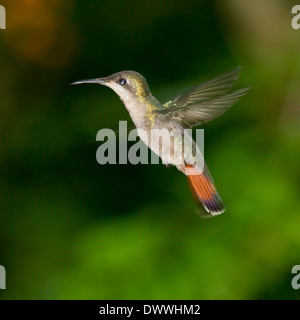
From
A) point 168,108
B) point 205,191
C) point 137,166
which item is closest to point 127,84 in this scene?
point 168,108

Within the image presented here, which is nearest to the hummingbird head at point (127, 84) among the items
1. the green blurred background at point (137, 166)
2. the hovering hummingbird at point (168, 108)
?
the hovering hummingbird at point (168, 108)

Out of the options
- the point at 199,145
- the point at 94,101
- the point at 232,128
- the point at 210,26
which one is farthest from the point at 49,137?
the point at 199,145

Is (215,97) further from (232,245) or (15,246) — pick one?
(15,246)

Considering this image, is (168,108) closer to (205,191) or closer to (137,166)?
(205,191)

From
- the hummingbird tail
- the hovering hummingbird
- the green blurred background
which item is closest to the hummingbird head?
the hovering hummingbird

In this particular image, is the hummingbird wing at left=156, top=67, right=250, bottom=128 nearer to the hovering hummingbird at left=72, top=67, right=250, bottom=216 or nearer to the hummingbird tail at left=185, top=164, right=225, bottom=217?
the hovering hummingbird at left=72, top=67, right=250, bottom=216
